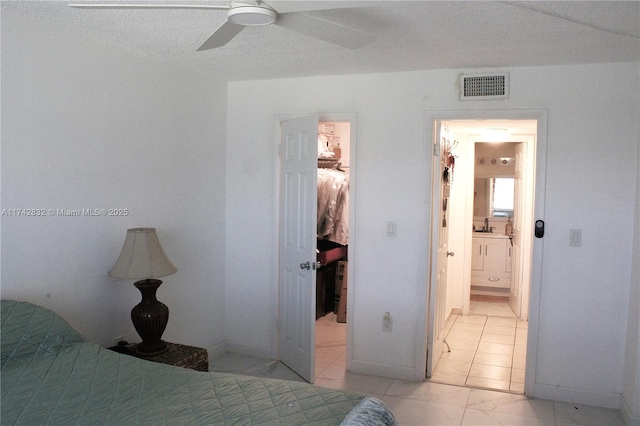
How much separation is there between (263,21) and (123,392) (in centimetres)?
167

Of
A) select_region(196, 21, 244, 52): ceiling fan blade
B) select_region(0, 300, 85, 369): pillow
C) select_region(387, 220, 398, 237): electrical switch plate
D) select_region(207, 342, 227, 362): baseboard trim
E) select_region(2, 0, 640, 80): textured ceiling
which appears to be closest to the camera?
select_region(196, 21, 244, 52): ceiling fan blade

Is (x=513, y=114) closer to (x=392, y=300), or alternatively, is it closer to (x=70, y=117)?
(x=392, y=300)

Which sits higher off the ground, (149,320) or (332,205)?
(332,205)

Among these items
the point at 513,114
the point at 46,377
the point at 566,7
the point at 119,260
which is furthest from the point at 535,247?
the point at 46,377

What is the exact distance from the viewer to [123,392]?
2.20 metres

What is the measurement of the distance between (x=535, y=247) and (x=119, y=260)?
2.78 m

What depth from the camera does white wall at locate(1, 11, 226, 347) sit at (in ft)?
8.89

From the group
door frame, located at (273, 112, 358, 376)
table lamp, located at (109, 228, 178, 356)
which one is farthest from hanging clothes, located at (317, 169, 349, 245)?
table lamp, located at (109, 228, 178, 356)

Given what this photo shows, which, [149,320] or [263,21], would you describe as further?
[149,320]

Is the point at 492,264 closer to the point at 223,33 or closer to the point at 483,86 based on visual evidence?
the point at 483,86

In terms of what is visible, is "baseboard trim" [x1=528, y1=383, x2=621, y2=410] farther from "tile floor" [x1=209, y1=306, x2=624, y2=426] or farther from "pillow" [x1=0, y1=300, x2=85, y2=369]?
"pillow" [x1=0, y1=300, x2=85, y2=369]

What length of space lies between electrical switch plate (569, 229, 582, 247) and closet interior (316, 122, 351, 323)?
8.02 feet

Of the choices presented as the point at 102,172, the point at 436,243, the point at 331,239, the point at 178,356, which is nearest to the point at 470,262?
the point at 331,239

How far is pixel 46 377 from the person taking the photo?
7.47ft
